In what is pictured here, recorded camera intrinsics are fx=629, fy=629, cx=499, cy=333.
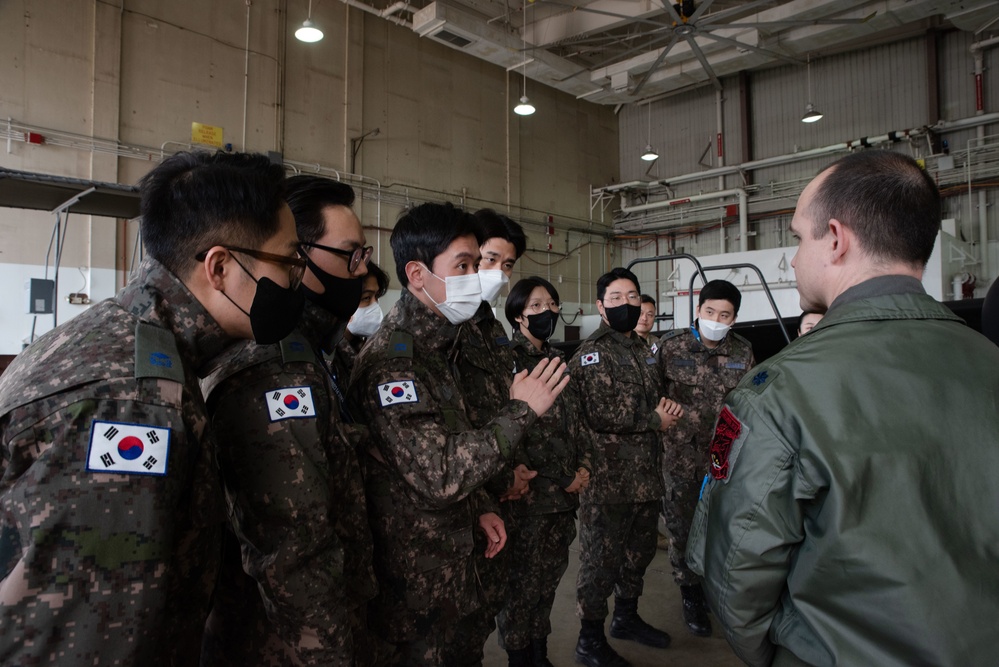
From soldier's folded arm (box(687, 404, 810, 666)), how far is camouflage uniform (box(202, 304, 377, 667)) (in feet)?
2.35

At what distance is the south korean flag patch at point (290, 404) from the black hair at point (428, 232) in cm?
71

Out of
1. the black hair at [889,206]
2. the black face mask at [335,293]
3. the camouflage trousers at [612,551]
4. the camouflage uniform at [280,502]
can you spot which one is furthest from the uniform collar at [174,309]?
the camouflage trousers at [612,551]

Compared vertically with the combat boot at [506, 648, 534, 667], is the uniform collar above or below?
above

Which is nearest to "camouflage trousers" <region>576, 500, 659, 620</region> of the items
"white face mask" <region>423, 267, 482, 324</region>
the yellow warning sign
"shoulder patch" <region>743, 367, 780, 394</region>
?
"white face mask" <region>423, 267, 482, 324</region>

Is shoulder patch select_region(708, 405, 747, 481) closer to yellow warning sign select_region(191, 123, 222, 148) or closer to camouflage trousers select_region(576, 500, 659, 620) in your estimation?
camouflage trousers select_region(576, 500, 659, 620)

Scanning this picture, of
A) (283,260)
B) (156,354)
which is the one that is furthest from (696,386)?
(156,354)

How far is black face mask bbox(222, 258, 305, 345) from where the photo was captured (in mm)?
1126

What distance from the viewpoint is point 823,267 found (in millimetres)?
1163

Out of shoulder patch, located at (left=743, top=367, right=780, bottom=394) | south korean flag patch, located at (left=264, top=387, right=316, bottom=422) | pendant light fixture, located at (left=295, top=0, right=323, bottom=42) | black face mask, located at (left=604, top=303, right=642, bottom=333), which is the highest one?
pendant light fixture, located at (left=295, top=0, right=323, bottom=42)

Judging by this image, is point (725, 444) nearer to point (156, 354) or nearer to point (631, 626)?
point (156, 354)

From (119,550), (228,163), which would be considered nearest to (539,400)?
(228,163)

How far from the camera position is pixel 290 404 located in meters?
1.20

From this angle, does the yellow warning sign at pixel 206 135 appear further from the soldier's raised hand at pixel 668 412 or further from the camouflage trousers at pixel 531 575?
the camouflage trousers at pixel 531 575

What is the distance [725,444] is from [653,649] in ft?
7.59
